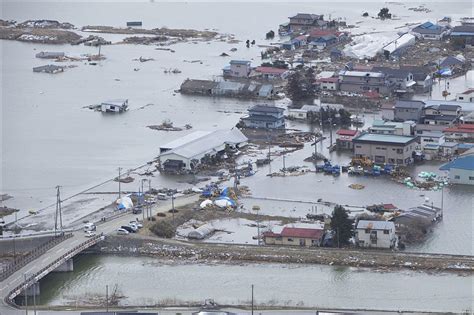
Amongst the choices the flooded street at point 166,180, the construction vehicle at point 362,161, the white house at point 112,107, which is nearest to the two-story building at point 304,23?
the flooded street at point 166,180

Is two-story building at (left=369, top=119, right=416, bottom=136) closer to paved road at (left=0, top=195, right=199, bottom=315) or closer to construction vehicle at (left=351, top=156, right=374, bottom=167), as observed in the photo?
construction vehicle at (left=351, top=156, right=374, bottom=167)

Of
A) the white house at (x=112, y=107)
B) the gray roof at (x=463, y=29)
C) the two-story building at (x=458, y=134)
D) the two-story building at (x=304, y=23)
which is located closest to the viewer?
the two-story building at (x=458, y=134)

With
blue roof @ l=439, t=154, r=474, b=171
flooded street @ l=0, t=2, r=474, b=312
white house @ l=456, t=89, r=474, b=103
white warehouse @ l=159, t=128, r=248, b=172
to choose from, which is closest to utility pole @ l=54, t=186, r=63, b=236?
flooded street @ l=0, t=2, r=474, b=312

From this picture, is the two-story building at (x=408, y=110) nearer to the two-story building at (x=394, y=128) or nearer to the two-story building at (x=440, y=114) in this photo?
Answer: the two-story building at (x=440, y=114)

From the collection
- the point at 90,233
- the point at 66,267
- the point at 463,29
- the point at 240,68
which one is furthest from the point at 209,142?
the point at 463,29

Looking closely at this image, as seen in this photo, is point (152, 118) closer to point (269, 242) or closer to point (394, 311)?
point (269, 242)

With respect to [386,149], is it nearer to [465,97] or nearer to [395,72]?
[465,97]

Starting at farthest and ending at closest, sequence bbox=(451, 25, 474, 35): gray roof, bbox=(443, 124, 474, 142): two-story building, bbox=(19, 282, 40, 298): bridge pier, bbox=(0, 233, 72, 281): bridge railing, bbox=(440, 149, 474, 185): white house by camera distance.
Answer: bbox=(451, 25, 474, 35): gray roof
bbox=(443, 124, 474, 142): two-story building
bbox=(440, 149, 474, 185): white house
bbox=(0, 233, 72, 281): bridge railing
bbox=(19, 282, 40, 298): bridge pier

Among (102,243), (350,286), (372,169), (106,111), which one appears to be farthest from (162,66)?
(350,286)
